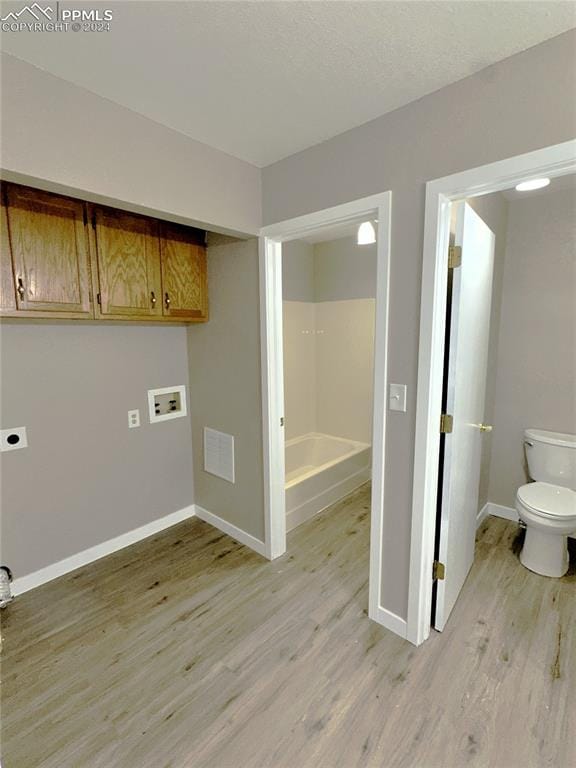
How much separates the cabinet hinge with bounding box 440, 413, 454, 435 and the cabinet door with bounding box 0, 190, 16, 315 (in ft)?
6.92

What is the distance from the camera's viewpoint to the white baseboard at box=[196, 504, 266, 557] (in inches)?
98.4

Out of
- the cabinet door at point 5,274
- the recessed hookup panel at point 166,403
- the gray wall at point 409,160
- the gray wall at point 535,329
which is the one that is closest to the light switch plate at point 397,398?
the gray wall at point 409,160

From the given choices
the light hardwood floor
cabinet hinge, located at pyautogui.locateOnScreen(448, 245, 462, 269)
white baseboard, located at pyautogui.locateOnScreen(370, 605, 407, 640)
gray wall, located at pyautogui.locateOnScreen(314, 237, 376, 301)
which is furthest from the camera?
gray wall, located at pyautogui.locateOnScreen(314, 237, 376, 301)

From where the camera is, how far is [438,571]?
175cm

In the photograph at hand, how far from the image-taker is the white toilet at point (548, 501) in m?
2.14

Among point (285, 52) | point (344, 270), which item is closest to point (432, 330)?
point (285, 52)

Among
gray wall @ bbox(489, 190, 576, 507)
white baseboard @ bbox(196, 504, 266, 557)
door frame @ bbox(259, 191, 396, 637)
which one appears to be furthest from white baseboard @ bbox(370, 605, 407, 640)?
gray wall @ bbox(489, 190, 576, 507)

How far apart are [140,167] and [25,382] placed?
4.40 ft

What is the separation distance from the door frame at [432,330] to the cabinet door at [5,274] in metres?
1.91

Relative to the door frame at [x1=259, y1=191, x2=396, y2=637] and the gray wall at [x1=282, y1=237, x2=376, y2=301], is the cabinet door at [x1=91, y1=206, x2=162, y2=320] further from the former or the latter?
the gray wall at [x1=282, y1=237, x2=376, y2=301]

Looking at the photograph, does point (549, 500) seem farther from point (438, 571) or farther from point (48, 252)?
point (48, 252)

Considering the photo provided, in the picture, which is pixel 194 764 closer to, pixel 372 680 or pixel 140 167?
pixel 372 680

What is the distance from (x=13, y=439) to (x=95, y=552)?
958mm

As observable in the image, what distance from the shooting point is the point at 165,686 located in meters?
1.57
